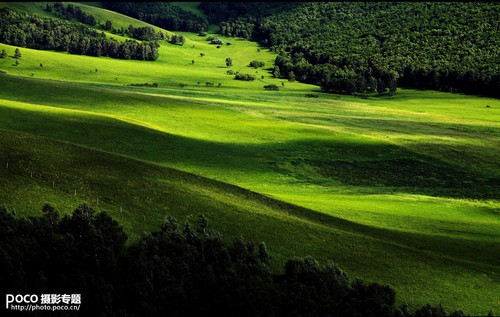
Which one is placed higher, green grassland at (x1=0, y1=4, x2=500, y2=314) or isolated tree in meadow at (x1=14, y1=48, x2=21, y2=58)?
isolated tree in meadow at (x1=14, y1=48, x2=21, y2=58)

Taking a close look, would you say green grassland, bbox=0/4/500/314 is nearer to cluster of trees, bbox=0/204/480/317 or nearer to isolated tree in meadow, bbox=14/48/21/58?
cluster of trees, bbox=0/204/480/317

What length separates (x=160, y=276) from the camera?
5509cm

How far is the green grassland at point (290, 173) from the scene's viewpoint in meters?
64.0

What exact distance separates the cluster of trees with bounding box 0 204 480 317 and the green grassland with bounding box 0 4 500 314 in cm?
357

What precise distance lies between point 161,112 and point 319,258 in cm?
6898

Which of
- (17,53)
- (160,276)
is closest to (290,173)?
(160,276)

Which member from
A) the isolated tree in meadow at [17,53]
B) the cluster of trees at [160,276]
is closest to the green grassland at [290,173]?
Answer: the cluster of trees at [160,276]

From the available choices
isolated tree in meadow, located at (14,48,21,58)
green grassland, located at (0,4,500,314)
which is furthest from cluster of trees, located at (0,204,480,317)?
isolated tree in meadow, located at (14,48,21,58)

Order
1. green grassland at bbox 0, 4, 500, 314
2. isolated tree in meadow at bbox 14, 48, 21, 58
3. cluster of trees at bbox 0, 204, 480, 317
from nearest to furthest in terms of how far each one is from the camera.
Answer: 1. cluster of trees at bbox 0, 204, 480, 317
2. green grassland at bbox 0, 4, 500, 314
3. isolated tree in meadow at bbox 14, 48, 21, 58

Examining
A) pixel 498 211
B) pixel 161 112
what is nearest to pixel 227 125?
pixel 161 112

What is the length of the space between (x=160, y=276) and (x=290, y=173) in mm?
45919

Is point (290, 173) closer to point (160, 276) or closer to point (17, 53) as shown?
point (160, 276)

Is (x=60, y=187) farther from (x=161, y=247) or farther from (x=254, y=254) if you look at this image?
(x=254, y=254)

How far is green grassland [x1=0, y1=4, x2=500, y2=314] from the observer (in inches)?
2520
